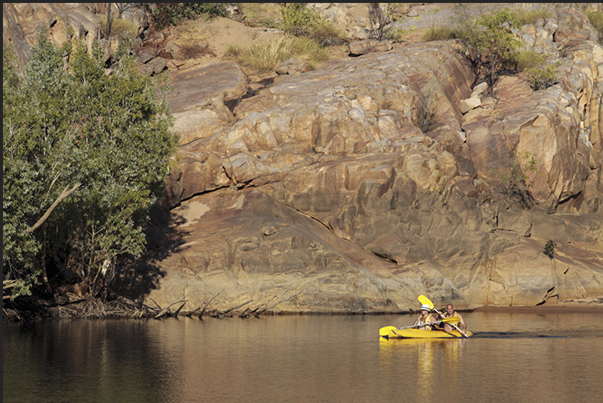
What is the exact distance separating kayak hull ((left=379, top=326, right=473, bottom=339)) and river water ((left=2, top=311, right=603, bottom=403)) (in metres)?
0.30

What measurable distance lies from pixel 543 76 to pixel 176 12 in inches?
1404

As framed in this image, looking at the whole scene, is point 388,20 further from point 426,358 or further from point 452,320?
point 426,358

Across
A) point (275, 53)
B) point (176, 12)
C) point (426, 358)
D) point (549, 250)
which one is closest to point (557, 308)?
point (549, 250)

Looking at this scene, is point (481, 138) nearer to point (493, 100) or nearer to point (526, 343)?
point (493, 100)

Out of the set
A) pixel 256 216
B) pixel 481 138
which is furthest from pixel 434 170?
pixel 256 216

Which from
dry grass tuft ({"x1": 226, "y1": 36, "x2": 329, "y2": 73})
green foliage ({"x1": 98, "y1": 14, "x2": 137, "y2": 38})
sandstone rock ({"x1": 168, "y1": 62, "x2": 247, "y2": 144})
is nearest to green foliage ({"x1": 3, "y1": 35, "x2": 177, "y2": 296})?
sandstone rock ({"x1": 168, "y1": 62, "x2": 247, "y2": 144})

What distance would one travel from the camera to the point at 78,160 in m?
32.3

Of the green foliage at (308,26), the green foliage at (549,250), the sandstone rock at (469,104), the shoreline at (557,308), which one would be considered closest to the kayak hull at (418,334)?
the shoreline at (557,308)

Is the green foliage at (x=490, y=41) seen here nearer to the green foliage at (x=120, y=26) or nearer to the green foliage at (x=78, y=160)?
the green foliage at (x=120, y=26)

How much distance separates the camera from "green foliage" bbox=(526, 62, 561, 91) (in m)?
58.3

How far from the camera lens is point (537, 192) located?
53219 millimetres

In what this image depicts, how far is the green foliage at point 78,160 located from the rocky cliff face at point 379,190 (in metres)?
5.19

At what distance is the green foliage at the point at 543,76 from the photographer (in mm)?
58344

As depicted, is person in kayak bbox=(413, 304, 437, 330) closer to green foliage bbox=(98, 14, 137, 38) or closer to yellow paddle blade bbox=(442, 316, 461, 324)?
yellow paddle blade bbox=(442, 316, 461, 324)
